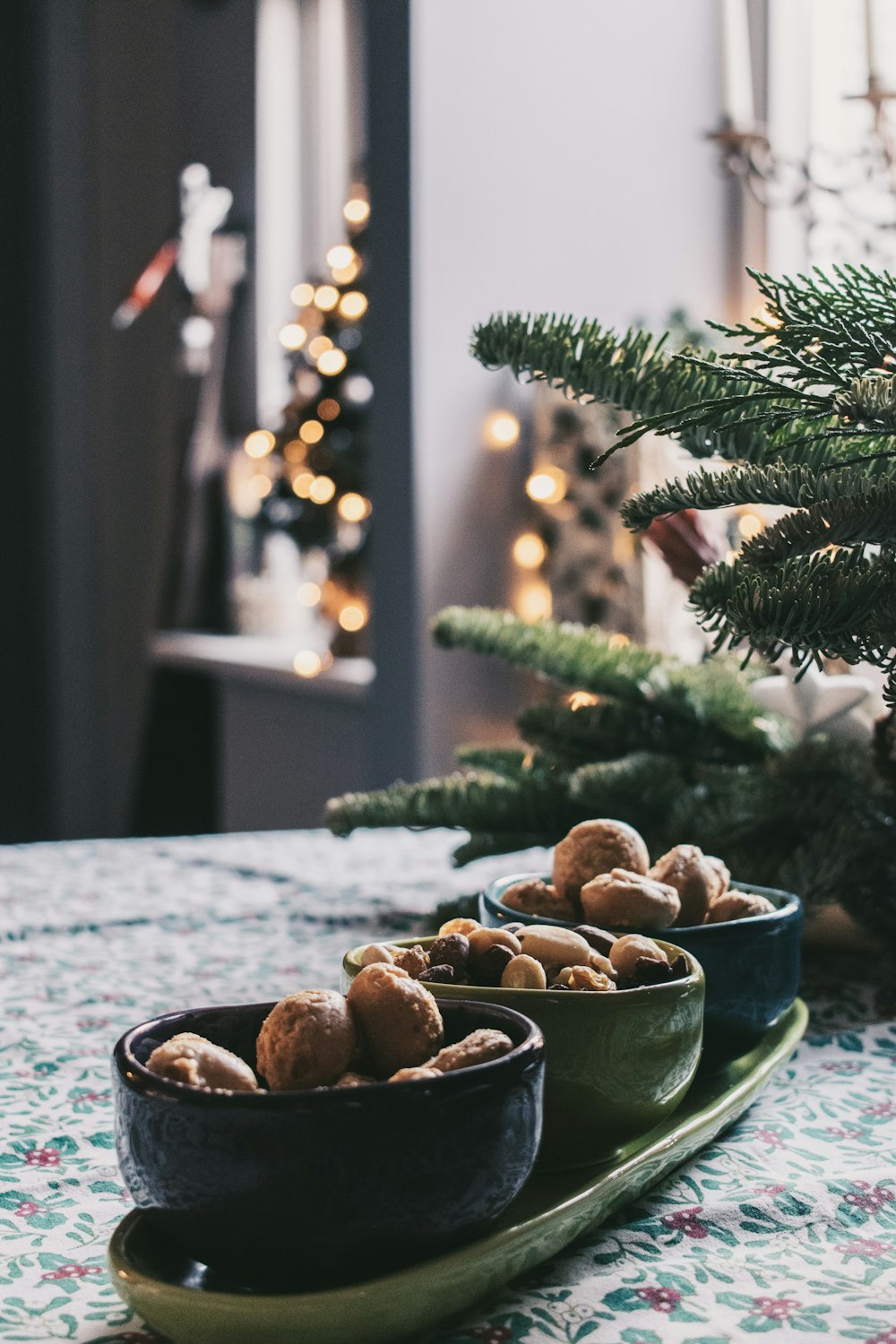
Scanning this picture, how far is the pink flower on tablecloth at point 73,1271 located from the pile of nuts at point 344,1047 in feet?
0.28

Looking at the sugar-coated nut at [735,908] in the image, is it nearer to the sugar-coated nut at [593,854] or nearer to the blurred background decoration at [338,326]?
the sugar-coated nut at [593,854]

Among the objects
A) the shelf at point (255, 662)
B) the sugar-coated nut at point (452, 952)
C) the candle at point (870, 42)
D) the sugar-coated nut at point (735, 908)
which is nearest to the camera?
the sugar-coated nut at point (452, 952)

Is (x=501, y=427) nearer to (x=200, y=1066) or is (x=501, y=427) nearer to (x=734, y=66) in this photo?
(x=734, y=66)

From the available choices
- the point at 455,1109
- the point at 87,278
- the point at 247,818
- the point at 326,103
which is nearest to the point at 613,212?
the point at 326,103

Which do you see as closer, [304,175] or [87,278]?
[304,175]

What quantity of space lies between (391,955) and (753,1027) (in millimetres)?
178

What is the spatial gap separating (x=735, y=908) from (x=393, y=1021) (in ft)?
0.68

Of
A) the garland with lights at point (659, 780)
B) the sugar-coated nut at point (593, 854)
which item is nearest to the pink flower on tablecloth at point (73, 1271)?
the sugar-coated nut at point (593, 854)

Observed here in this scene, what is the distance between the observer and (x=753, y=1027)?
543 millimetres

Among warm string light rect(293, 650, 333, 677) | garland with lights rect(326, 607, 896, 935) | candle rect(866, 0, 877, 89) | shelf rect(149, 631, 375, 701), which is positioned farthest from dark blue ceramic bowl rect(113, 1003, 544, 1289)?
warm string light rect(293, 650, 333, 677)

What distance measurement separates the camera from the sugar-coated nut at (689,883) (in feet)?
1.76

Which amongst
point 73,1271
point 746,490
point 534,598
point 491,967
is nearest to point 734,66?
point 534,598

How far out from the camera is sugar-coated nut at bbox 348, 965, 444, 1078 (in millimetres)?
375

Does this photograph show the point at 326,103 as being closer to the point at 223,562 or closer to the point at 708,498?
the point at 223,562
